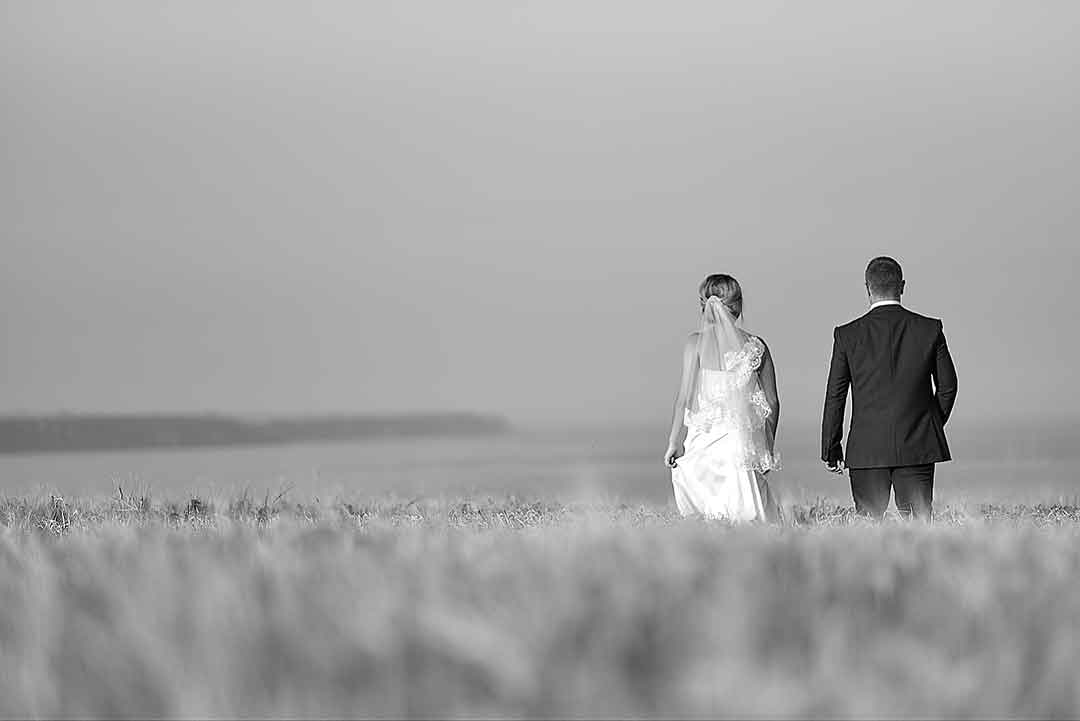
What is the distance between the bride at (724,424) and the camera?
1038 cm

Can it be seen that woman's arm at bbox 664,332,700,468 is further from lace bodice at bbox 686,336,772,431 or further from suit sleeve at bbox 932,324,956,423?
suit sleeve at bbox 932,324,956,423

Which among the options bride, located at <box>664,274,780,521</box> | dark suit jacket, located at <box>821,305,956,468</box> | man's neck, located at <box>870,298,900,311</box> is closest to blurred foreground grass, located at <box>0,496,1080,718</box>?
dark suit jacket, located at <box>821,305,956,468</box>

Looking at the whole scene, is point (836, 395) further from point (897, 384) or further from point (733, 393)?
point (733, 393)

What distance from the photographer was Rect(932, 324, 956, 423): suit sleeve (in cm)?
952

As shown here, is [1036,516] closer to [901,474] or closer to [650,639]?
[901,474]

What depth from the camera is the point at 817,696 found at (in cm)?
246

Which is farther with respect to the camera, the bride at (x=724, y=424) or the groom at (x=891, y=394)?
the bride at (x=724, y=424)

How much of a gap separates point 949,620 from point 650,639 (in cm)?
70

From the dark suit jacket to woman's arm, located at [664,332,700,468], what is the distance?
1.17 meters

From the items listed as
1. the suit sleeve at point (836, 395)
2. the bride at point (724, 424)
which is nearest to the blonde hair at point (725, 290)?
the bride at point (724, 424)

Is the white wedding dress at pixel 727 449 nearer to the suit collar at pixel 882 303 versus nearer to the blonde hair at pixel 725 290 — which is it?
the blonde hair at pixel 725 290

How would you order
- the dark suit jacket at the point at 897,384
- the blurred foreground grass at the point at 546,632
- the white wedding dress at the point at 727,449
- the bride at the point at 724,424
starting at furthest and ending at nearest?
1. the white wedding dress at the point at 727,449
2. the bride at the point at 724,424
3. the dark suit jacket at the point at 897,384
4. the blurred foreground grass at the point at 546,632

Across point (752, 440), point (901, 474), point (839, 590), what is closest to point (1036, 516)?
point (901, 474)

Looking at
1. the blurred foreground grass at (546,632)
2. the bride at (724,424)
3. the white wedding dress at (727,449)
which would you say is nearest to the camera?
the blurred foreground grass at (546,632)
